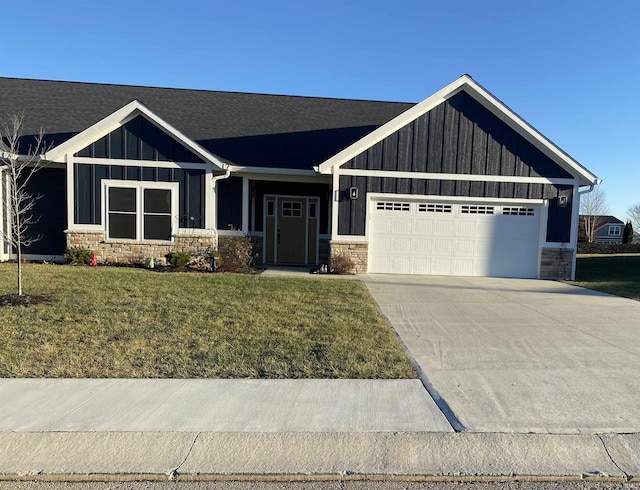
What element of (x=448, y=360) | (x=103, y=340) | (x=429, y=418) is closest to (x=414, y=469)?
(x=429, y=418)

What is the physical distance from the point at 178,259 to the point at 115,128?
4.20 m

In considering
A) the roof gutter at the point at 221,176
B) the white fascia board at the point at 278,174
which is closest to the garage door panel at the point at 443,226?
the white fascia board at the point at 278,174

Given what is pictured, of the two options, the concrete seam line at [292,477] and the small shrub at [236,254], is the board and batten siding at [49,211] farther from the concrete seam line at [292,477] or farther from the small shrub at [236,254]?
the concrete seam line at [292,477]

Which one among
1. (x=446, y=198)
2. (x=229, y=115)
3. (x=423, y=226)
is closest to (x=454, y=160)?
(x=446, y=198)

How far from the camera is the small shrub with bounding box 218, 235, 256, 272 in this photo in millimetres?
11703

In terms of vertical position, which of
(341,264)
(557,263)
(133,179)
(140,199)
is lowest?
(341,264)

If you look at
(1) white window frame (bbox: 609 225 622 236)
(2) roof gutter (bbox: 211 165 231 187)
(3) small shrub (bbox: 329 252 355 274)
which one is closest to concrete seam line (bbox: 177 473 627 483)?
(3) small shrub (bbox: 329 252 355 274)

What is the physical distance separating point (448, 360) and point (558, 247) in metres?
9.32

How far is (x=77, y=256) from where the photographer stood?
37.9 ft

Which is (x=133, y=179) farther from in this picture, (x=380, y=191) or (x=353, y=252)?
(x=380, y=191)

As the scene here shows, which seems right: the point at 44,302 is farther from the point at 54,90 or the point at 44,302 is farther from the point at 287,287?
the point at 54,90

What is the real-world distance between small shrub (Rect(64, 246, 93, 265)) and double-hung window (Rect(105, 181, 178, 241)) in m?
0.76

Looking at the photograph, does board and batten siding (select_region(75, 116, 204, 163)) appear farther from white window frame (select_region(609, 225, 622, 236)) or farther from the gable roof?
white window frame (select_region(609, 225, 622, 236))

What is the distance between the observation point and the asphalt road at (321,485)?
2.57m
